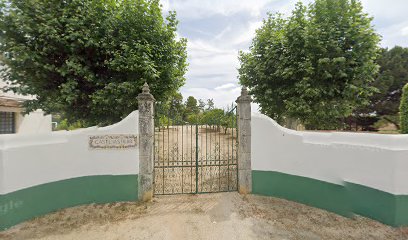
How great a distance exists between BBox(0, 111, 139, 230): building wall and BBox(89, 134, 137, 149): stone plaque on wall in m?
0.10

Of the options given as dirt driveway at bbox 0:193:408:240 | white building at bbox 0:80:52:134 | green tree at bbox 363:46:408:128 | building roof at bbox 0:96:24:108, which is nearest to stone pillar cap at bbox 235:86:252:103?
dirt driveway at bbox 0:193:408:240

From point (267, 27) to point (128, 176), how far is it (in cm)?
949

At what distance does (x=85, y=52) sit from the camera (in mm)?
6301

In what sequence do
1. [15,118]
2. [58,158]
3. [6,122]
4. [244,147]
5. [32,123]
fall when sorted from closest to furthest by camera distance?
[58,158]
[244,147]
[6,122]
[15,118]
[32,123]

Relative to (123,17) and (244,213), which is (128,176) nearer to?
(244,213)

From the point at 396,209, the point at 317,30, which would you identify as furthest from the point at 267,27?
the point at 396,209

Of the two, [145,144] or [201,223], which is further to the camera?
[145,144]

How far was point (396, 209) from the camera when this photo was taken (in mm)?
4230

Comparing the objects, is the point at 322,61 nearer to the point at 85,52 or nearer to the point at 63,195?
the point at 85,52

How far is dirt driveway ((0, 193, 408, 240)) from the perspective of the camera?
4.29 meters

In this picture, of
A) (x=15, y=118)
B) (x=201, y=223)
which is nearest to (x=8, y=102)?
(x=15, y=118)

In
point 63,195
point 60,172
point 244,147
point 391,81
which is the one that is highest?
point 391,81

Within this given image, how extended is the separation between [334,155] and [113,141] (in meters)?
6.35

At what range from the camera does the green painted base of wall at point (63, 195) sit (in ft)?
14.8
